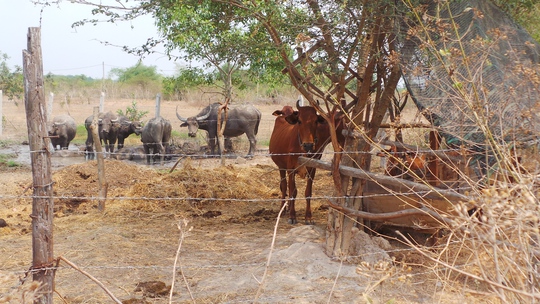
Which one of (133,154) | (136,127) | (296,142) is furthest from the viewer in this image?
(136,127)

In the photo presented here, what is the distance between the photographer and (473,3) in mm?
6184

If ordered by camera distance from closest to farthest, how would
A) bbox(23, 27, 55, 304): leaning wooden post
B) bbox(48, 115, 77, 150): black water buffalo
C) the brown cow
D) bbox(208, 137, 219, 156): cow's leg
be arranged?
bbox(23, 27, 55, 304): leaning wooden post
the brown cow
bbox(208, 137, 219, 156): cow's leg
bbox(48, 115, 77, 150): black water buffalo

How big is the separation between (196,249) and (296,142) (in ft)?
7.39

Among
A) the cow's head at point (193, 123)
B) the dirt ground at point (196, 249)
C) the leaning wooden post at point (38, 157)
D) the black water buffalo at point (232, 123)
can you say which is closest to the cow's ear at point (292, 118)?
the dirt ground at point (196, 249)

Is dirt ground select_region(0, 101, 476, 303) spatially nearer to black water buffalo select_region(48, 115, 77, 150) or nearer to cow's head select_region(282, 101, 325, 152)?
cow's head select_region(282, 101, 325, 152)

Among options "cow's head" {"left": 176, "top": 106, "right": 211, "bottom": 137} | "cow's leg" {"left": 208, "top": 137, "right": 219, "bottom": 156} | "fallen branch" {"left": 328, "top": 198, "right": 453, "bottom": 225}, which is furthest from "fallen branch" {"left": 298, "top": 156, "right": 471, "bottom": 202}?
"cow's head" {"left": 176, "top": 106, "right": 211, "bottom": 137}

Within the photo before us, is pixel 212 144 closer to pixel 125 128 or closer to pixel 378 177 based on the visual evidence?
pixel 125 128

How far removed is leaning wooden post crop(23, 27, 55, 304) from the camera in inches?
167

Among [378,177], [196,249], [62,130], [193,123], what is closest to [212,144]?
[193,123]

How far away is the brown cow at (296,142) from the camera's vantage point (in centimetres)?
818

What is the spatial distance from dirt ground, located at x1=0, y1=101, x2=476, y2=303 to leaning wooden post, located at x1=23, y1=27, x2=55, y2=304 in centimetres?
23

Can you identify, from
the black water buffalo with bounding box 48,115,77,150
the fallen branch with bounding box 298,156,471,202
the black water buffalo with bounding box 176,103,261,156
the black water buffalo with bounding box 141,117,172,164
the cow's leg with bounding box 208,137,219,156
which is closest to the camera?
the fallen branch with bounding box 298,156,471,202

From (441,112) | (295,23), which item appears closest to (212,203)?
(295,23)

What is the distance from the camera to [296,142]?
28.8ft
